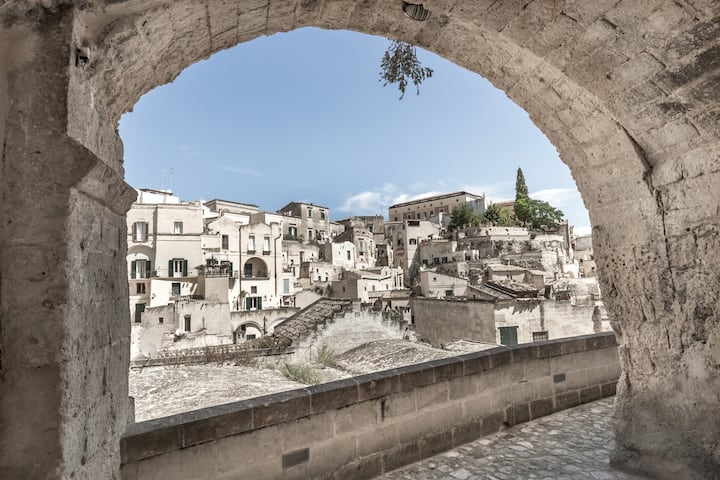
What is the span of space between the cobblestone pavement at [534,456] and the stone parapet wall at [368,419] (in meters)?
0.13

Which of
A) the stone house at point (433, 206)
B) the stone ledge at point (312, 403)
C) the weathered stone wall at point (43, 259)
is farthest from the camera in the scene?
the stone house at point (433, 206)

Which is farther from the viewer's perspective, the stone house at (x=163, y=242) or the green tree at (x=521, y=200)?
the green tree at (x=521, y=200)

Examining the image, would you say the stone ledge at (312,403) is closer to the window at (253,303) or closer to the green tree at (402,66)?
the green tree at (402,66)

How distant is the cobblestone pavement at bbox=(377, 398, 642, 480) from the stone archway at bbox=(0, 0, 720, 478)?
380 millimetres


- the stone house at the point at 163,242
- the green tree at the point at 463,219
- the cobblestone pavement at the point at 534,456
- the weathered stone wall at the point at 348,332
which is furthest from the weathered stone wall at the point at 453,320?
the green tree at the point at 463,219

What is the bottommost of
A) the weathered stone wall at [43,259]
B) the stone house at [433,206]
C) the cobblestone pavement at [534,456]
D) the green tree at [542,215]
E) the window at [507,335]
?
the window at [507,335]

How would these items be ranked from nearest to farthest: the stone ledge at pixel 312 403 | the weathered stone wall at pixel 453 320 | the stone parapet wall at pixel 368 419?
the stone ledge at pixel 312 403
the stone parapet wall at pixel 368 419
the weathered stone wall at pixel 453 320

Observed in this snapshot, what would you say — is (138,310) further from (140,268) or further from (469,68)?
(469,68)

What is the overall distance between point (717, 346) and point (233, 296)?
34613 mm

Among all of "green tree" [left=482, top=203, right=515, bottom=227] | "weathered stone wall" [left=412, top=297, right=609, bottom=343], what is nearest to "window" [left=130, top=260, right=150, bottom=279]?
"weathered stone wall" [left=412, top=297, right=609, bottom=343]

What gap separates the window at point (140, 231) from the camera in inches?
1286

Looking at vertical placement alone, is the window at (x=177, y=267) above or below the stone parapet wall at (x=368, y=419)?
above

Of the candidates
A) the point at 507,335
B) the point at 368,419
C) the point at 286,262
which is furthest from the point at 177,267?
the point at 368,419

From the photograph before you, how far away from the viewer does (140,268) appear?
32.8 metres
